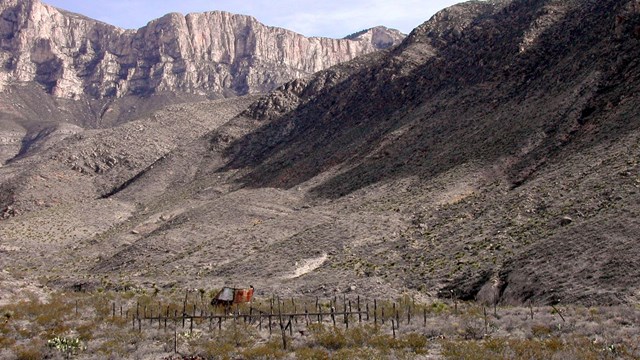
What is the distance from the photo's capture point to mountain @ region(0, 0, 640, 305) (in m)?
27.5

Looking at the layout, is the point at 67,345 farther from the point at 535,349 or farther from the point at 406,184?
the point at 406,184

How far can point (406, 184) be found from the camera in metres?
48.3

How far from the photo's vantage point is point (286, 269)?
34.4 metres

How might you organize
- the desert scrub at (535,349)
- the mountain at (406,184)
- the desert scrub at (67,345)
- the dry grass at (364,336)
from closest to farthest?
the desert scrub at (535,349) < the dry grass at (364,336) < the desert scrub at (67,345) < the mountain at (406,184)

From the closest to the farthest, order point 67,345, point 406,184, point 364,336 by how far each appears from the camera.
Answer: point 364,336 < point 67,345 < point 406,184

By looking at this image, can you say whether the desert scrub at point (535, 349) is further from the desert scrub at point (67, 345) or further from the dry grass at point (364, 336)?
the desert scrub at point (67, 345)

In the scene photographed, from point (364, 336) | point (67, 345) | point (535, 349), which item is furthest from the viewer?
point (67, 345)

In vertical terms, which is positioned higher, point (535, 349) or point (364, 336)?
point (364, 336)

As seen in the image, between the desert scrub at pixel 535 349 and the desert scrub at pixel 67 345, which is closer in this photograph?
the desert scrub at pixel 535 349

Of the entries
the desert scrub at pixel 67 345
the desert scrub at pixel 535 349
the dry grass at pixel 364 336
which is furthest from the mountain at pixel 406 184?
the desert scrub at pixel 67 345

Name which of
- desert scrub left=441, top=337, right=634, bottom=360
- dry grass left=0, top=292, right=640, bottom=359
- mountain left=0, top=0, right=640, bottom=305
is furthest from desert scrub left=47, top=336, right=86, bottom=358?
mountain left=0, top=0, right=640, bottom=305

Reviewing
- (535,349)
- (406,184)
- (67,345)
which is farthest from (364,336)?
(406,184)

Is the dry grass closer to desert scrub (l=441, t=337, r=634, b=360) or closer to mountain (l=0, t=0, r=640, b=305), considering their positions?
desert scrub (l=441, t=337, r=634, b=360)

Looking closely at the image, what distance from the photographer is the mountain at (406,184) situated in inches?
1085
